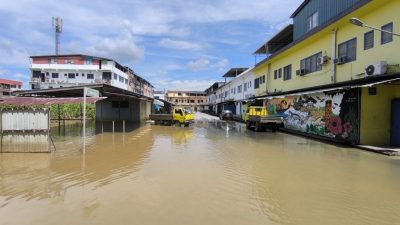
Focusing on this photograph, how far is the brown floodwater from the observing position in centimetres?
636

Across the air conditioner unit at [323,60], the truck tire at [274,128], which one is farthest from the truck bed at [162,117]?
the air conditioner unit at [323,60]

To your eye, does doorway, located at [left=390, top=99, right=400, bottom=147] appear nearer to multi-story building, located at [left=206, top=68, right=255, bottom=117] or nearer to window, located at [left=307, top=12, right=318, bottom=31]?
window, located at [left=307, top=12, right=318, bottom=31]

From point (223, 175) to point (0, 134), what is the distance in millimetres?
9246

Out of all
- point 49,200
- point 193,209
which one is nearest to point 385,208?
point 193,209

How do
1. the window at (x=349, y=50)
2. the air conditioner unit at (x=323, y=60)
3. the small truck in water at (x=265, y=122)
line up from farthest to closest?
1. the small truck in water at (x=265, y=122)
2. the air conditioner unit at (x=323, y=60)
3. the window at (x=349, y=50)

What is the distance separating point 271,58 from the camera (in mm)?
35344

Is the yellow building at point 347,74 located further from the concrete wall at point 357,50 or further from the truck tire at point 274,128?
the truck tire at point 274,128

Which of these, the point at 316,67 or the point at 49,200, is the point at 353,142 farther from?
the point at 49,200

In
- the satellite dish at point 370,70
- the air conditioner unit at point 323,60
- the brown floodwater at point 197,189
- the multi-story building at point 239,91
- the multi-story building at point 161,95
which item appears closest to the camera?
the brown floodwater at point 197,189

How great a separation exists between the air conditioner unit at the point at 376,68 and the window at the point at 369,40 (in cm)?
139

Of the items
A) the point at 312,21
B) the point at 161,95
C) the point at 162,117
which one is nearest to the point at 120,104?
the point at 162,117

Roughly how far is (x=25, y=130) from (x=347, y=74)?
16.9 metres

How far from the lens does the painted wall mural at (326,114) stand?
59.7 feet

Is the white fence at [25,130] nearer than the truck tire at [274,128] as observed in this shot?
Yes
